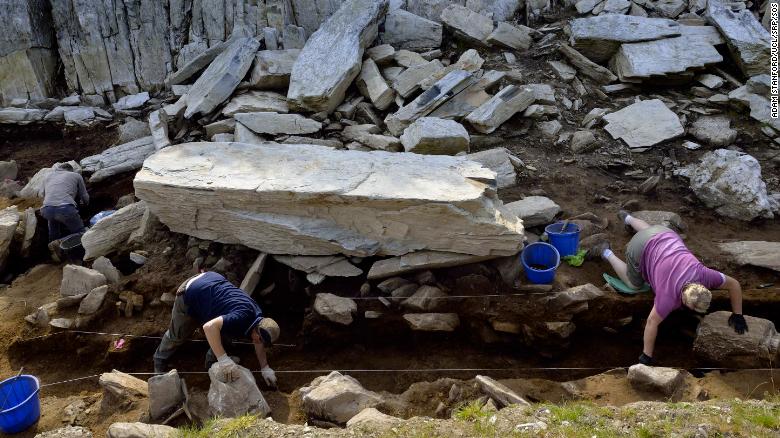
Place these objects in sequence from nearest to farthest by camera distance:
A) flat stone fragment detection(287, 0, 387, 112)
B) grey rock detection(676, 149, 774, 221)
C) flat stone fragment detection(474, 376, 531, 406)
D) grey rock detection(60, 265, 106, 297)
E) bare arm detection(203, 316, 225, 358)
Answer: flat stone fragment detection(474, 376, 531, 406)
bare arm detection(203, 316, 225, 358)
grey rock detection(60, 265, 106, 297)
grey rock detection(676, 149, 774, 221)
flat stone fragment detection(287, 0, 387, 112)

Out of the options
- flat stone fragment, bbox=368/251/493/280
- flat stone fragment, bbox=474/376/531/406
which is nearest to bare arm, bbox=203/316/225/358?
flat stone fragment, bbox=368/251/493/280

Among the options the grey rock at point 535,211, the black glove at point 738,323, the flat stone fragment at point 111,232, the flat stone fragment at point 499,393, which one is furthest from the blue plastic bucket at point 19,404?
the black glove at point 738,323

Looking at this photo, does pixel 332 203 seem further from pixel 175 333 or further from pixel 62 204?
pixel 62 204

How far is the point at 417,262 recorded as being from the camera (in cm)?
528

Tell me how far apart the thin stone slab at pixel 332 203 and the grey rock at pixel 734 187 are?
2625 millimetres

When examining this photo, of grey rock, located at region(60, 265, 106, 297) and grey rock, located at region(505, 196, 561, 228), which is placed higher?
grey rock, located at region(505, 196, 561, 228)

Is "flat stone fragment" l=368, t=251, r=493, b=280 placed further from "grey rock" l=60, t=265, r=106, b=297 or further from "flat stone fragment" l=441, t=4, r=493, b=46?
"flat stone fragment" l=441, t=4, r=493, b=46

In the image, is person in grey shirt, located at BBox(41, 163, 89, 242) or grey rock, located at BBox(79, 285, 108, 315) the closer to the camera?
grey rock, located at BBox(79, 285, 108, 315)

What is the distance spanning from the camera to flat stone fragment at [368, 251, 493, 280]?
5.26 meters

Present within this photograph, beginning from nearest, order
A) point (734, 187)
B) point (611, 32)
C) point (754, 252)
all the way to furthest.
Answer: point (754, 252), point (734, 187), point (611, 32)

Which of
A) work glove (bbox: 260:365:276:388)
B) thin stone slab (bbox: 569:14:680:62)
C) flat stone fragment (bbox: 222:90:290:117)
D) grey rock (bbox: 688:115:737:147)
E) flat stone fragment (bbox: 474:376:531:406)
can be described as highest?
thin stone slab (bbox: 569:14:680:62)

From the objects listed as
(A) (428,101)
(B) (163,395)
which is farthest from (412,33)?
(B) (163,395)

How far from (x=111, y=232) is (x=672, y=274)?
19.2ft

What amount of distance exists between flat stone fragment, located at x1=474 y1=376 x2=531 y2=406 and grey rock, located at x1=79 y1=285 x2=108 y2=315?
3.92m
